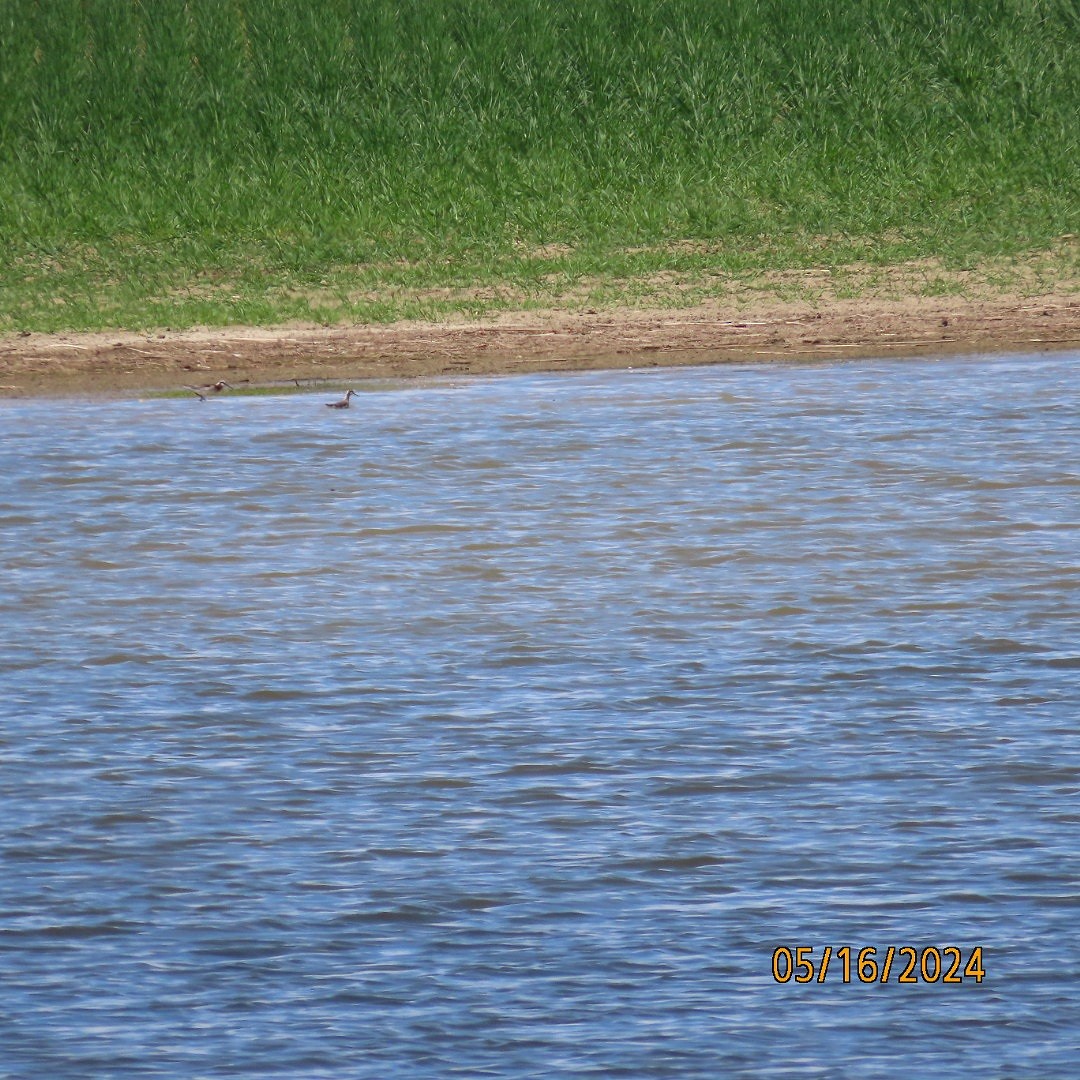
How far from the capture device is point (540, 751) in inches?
247

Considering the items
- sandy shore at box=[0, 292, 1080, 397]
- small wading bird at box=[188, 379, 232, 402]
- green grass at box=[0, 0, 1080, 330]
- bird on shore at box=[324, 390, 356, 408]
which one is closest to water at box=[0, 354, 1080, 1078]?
bird on shore at box=[324, 390, 356, 408]

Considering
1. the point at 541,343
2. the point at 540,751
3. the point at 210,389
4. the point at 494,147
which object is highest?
the point at 540,751

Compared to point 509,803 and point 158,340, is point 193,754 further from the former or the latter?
point 158,340

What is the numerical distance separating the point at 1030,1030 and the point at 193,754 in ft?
8.59

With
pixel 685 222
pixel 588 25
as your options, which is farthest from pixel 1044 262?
pixel 588 25

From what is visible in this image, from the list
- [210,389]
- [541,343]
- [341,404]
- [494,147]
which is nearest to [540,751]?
[341,404]

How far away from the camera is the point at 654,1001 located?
187 inches

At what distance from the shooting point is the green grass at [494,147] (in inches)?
582

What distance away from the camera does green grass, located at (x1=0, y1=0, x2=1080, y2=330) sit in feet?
48.5

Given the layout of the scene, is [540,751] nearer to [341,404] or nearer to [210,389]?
[341,404]

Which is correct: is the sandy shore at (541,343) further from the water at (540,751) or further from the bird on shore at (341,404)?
the water at (540,751)

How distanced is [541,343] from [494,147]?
12.3ft

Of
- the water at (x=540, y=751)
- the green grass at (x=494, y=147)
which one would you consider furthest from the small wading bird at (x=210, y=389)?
the water at (x=540, y=751)

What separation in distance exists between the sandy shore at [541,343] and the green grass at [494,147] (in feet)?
1.29
